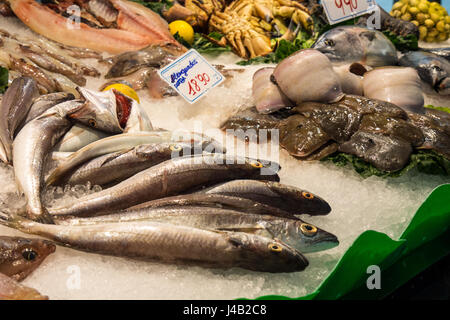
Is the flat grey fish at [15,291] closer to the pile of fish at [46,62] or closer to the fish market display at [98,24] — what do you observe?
the pile of fish at [46,62]

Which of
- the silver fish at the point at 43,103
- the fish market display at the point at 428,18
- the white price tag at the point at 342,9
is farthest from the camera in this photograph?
the fish market display at the point at 428,18

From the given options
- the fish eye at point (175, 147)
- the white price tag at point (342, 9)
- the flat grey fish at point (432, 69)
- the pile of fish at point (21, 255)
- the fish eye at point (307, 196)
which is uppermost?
the white price tag at point (342, 9)

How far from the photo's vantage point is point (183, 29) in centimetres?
514

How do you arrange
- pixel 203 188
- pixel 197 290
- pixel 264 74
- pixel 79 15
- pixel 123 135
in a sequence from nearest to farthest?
1. pixel 197 290
2. pixel 203 188
3. pixel 123 135
4. pixel 264 74
5. pixel 79 15

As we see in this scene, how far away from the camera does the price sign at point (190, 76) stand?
3.21m

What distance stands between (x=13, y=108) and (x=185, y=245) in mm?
1480

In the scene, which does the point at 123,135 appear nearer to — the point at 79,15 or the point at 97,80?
the point at 97,80

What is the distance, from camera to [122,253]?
6.00 feet

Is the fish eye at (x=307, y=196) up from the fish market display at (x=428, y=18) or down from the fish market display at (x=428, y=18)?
up

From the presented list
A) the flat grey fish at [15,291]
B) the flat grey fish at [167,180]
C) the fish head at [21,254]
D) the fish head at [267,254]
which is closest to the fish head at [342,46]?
the flat grey fish at [167,180]

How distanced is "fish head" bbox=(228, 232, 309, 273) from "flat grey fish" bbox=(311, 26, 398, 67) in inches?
99.1

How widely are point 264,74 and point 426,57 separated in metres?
1.88

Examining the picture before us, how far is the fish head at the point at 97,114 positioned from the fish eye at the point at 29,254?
886 mm
